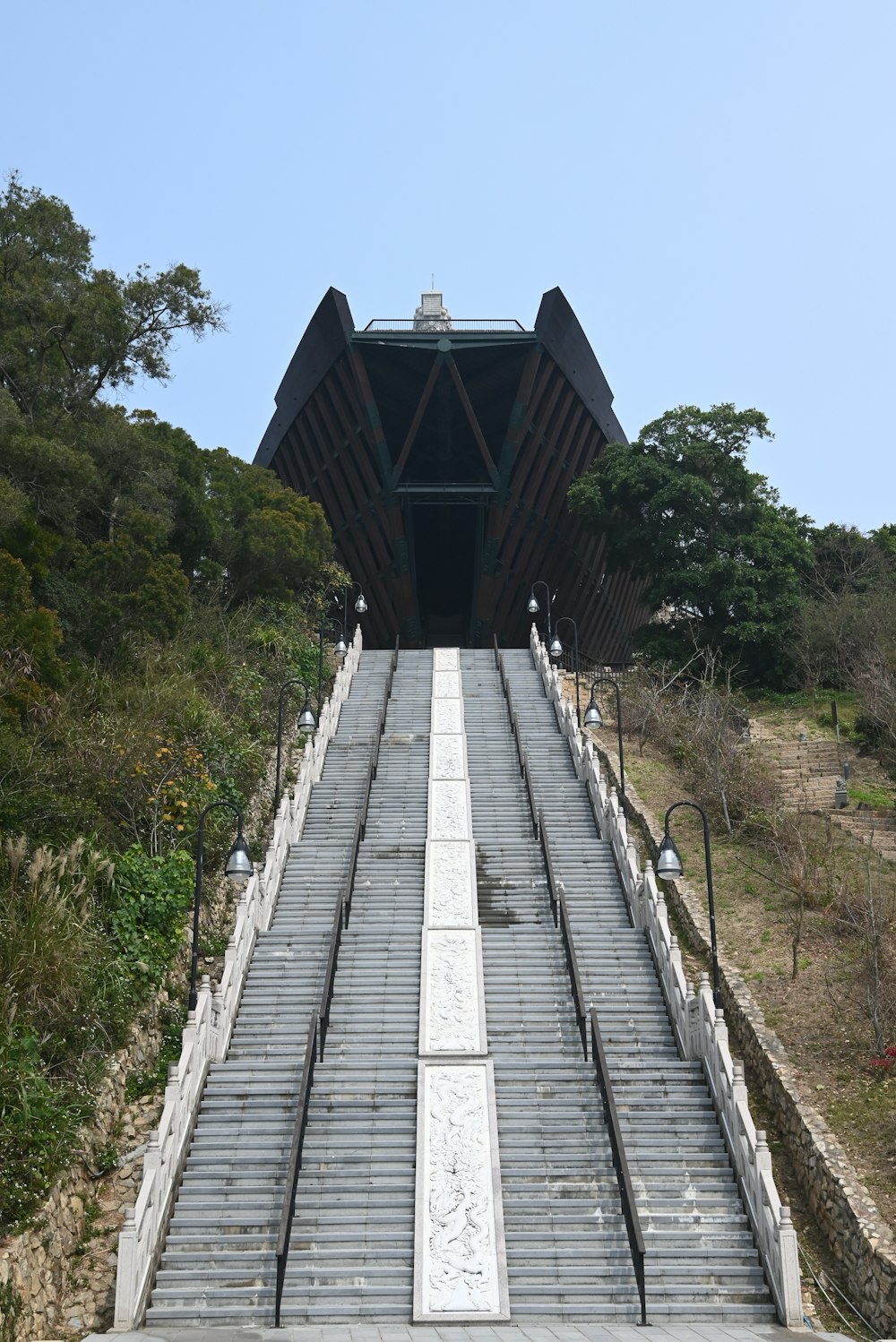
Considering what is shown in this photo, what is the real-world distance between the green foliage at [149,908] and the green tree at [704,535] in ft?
70.5

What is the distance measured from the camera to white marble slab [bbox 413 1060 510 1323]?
1105cm

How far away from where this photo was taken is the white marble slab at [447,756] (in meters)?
23.5

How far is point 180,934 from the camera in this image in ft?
52.7

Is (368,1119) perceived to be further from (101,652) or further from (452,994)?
(101,652)

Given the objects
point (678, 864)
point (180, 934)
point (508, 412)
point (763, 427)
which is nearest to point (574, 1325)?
point (678, 864)

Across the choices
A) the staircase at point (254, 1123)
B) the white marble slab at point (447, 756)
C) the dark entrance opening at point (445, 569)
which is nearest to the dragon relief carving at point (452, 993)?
the staircase at point (254, 1123)

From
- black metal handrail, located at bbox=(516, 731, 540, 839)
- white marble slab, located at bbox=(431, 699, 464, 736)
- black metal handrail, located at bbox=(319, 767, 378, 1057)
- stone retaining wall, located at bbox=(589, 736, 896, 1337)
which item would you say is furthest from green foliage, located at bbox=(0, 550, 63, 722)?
stone retaining wall, located at bbox=(589, 736, 896, 1337)

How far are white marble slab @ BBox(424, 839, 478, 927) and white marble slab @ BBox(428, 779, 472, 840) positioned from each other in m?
→ 0.46

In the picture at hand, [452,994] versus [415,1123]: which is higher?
[452,994]

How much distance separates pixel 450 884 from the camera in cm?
1883

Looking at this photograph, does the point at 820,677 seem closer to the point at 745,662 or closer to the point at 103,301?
the point at 745,662

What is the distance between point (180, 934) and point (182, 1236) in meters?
4.80

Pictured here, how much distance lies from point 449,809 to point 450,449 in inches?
942

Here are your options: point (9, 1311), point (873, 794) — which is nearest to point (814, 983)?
point (873, 794)
